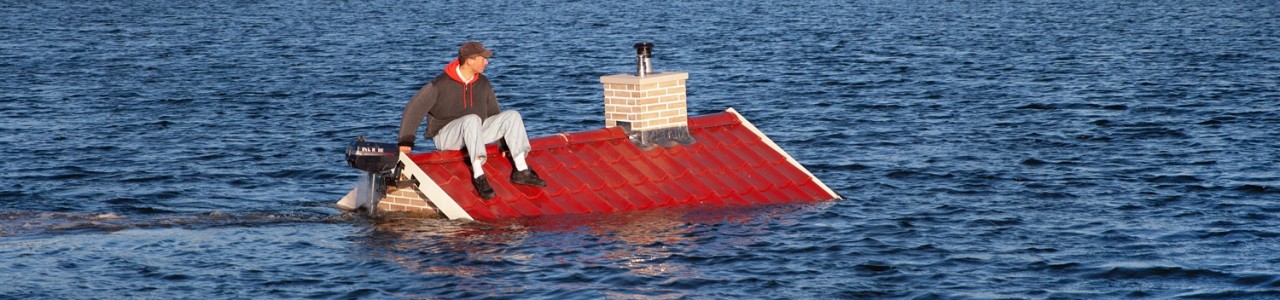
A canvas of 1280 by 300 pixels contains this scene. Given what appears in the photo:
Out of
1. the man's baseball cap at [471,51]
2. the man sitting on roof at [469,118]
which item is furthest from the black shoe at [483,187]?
the man's baseball cap at [471,51]

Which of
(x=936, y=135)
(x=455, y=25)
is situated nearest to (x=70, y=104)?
(x=936, y=135)

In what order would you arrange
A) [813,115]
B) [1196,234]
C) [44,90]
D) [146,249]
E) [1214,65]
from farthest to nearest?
[1214,65]
[44,90]
[813,115]
[1196,234]
[146,249]

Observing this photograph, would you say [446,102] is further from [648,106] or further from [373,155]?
[648,106]

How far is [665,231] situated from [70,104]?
23177 millimetres

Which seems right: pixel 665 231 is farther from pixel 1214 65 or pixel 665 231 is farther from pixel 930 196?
pixel 1214 65

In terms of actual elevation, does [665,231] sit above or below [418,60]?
above

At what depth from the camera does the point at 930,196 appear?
23.0m

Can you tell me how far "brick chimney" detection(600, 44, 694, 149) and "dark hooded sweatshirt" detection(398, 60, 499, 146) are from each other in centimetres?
181

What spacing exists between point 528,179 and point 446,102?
4.16 ft

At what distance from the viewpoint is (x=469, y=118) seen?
18.0 meters

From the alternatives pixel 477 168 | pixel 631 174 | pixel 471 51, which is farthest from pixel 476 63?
pixel 631 174

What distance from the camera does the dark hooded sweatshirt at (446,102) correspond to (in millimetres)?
17906

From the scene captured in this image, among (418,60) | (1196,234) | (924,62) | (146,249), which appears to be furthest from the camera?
(418,60)

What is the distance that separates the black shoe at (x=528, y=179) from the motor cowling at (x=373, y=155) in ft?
4.85
